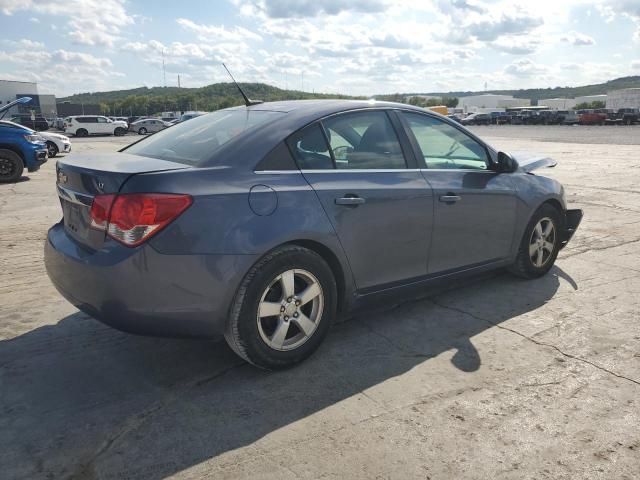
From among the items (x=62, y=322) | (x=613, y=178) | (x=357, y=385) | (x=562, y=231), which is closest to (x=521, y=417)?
(x=357, y=385)

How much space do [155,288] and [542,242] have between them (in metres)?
3.62

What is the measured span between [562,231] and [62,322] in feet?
14.6

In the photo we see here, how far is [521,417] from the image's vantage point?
2.81m

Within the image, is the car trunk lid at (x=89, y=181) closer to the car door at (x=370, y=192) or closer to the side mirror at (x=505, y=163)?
the car door at (x=370, y=192)

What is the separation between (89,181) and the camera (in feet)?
9.83

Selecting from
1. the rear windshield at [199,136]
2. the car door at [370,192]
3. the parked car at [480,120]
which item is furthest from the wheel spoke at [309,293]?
the parked car at [480,120]

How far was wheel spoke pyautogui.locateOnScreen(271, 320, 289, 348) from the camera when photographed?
10.4ft

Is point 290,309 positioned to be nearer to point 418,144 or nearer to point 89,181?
point 89,181

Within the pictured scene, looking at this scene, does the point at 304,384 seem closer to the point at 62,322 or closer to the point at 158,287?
the point at 158,287

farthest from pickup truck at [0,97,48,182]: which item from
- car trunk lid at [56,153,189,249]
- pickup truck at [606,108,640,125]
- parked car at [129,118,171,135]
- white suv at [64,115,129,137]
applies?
pickup truck at [606,108,640,125]

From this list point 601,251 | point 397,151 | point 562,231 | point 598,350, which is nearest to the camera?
point 598,350

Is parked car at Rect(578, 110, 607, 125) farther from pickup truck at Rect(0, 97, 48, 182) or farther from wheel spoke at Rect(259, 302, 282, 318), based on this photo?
wheel spoke at Rect(259, 302, 282, 318)

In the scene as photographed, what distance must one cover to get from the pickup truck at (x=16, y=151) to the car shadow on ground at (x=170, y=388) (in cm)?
942

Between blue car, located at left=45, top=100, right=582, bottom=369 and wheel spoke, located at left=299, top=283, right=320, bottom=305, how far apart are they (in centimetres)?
2
